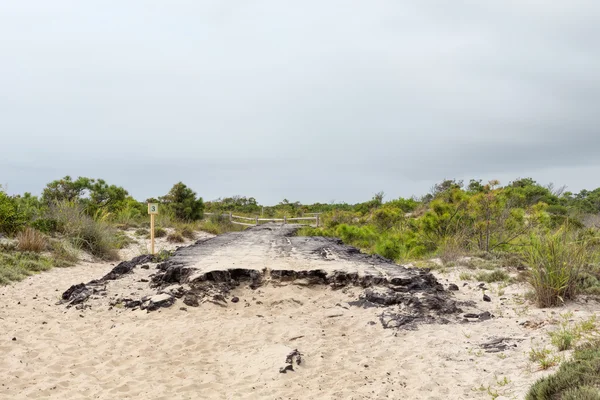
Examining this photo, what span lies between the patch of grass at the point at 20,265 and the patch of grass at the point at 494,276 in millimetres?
10524

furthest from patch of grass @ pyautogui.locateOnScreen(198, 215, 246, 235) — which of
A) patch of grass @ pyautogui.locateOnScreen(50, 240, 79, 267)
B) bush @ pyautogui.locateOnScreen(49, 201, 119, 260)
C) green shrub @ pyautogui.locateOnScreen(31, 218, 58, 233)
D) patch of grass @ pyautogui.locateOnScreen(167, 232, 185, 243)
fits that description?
patch of grass @ pyautogui.locateOnScreen(50, 240, 79, 267)

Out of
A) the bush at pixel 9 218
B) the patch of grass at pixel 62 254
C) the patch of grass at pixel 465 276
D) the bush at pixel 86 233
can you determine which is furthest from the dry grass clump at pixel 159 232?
the patch of grass at pixel 465 276

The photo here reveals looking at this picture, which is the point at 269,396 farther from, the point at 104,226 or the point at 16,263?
the point at 104,226

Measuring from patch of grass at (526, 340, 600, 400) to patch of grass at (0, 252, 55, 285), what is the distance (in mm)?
10560

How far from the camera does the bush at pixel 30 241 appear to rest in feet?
43.5

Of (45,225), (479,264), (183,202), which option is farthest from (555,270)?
(183,202)

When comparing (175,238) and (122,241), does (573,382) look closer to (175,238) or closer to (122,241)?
(122,241)

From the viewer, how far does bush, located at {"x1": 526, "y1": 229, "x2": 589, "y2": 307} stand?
7184mm

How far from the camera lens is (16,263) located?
11.7 metres

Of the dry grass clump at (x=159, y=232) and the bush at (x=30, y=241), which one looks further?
the dry grass clump at (x=159, y=232)

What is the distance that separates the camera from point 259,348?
21.1 ft

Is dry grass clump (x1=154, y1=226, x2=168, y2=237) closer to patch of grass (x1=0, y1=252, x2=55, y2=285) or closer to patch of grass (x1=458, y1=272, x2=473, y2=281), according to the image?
patch of grass (x1=0, y1=252, x2=55, y2=285)

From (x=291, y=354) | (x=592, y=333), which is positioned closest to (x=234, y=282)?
(x=291, y=354)

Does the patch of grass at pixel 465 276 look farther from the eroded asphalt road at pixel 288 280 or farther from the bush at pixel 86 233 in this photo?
the bush at pixel 86 233
